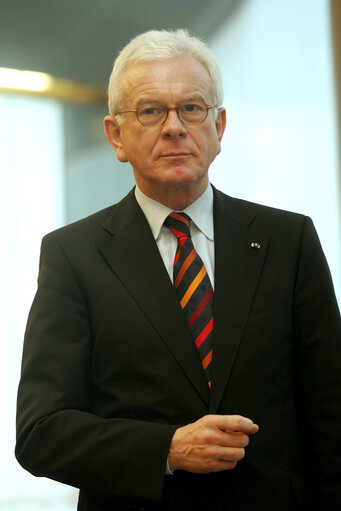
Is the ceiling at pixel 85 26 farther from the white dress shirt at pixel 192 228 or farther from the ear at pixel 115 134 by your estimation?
the white dress shirt at pixel 192 228

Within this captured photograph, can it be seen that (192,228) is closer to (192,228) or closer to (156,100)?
(192,228)

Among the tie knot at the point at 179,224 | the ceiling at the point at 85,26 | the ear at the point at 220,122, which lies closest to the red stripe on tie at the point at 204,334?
the tie knot at the point at 179,224

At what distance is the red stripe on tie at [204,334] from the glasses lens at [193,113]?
0.48 meters

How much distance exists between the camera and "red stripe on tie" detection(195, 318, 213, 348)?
148cm

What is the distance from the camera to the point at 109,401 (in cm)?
147

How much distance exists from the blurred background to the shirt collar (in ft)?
5.94

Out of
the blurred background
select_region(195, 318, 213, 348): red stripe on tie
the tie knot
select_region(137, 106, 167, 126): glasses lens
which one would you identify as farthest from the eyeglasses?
the blurred background

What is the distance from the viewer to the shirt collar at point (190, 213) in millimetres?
1631

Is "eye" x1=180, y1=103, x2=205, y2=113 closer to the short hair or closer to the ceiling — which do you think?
the short hair

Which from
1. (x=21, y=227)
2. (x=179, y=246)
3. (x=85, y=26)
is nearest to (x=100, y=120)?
(x=85, y=26)

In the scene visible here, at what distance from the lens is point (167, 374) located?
4.69 feet

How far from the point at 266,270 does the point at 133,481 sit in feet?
1.84

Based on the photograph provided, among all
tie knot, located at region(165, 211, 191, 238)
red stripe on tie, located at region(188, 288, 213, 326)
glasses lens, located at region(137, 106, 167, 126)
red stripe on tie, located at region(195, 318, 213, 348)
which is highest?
glasses lens, located at region(137, 106, 167, 126)

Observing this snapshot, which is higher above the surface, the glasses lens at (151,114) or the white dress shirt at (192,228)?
the glasses lens at (151,114)
